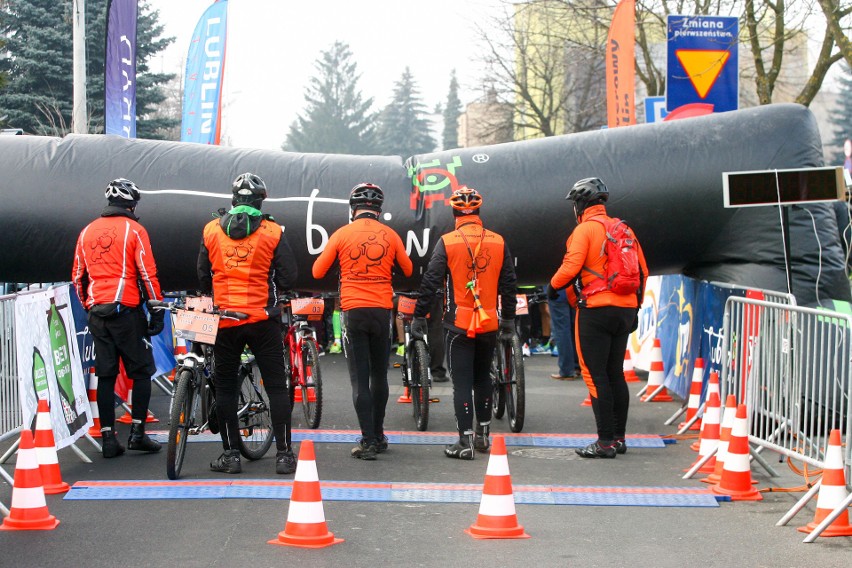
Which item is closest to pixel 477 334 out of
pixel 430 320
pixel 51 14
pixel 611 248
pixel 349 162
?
pixel 611 248

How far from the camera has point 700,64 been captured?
14695mm

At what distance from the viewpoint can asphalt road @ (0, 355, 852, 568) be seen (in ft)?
18.5

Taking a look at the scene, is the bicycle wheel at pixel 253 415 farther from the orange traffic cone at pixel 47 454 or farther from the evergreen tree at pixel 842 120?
the evergreen tree at pixel 842 120

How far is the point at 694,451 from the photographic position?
8.75 meters

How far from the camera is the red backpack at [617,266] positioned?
27.3 feet

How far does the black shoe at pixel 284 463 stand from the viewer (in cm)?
766

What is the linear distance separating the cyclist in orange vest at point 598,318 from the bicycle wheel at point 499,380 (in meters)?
1.18

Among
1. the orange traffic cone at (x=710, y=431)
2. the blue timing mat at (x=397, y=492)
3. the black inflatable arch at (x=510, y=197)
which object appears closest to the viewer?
the blue timing mat at (x=397, y=492)

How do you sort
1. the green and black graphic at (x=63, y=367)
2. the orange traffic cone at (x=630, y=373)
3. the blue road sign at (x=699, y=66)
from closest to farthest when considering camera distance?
the green and black graphic at (x=63, y=367), the orange traffic cone at (x=630, y=373), the blue road sign at (x=699, y=66)

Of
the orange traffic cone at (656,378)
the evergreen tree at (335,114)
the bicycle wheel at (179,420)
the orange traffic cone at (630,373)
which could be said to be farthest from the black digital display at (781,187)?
the evergreen tree at (335,114)

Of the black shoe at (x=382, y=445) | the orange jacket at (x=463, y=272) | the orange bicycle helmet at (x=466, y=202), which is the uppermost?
the orange bicycle helmet at (x=466, y=202)

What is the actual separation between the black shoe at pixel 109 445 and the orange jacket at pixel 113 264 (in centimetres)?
95

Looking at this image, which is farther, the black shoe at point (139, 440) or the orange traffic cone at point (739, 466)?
the black shoe at point (139, 440)

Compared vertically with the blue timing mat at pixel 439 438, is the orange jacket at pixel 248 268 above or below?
above
